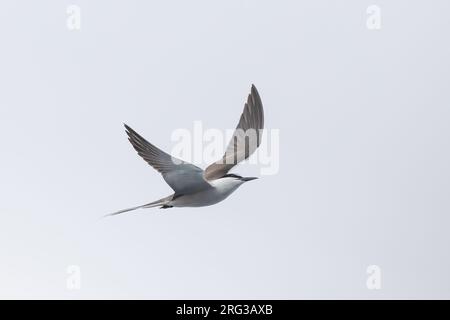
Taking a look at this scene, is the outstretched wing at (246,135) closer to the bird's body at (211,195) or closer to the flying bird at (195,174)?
the flying bird at (195,174)

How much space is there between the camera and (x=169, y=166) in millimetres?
10508

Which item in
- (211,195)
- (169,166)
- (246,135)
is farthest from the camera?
(246,135)

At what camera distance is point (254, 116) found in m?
13.3

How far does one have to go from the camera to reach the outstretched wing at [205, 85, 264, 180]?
12.9 metres

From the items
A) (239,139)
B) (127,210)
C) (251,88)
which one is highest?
(251,88)

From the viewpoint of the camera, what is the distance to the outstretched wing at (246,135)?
12.9 m

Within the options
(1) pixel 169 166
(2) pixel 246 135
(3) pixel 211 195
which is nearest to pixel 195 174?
(1) pixel 169 166

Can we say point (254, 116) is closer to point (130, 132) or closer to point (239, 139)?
point (239, 139)

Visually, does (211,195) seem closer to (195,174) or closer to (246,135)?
(195,174)

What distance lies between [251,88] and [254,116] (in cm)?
55

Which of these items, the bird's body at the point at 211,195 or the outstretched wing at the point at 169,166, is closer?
the outstretched wing at the point at 169,166

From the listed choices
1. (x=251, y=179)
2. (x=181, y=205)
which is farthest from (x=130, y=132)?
(x=251, y=179)

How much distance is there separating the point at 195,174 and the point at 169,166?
40 centimetres

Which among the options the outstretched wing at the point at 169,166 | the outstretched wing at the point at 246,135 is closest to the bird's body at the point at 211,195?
the outstretched wing at the point at 169,166
